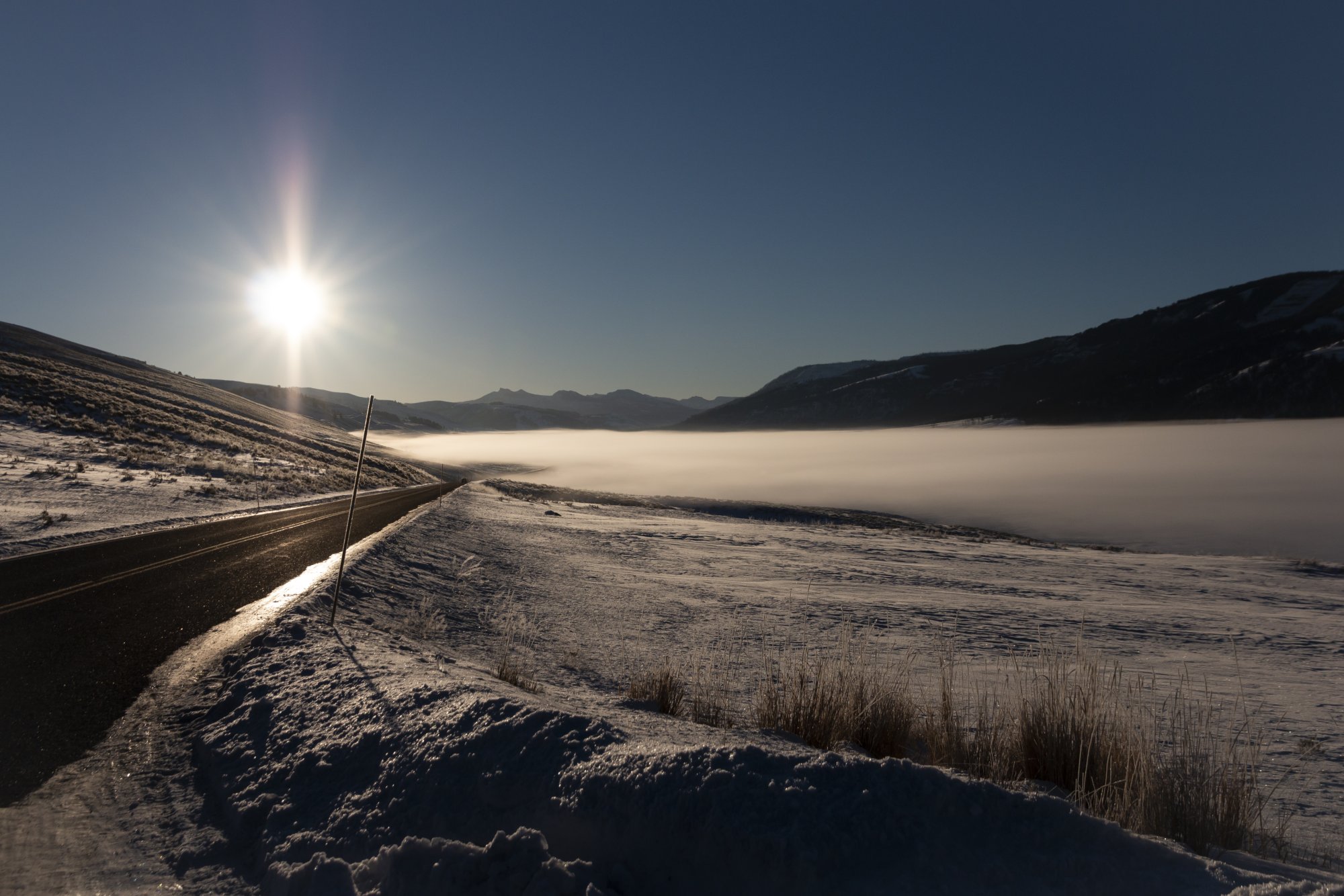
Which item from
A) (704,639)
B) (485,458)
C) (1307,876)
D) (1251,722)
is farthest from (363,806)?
(485,458)

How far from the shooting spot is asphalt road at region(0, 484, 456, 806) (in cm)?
504

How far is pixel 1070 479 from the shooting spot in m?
76.0

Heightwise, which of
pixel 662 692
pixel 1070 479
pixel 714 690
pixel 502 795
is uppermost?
pixel 1070 479

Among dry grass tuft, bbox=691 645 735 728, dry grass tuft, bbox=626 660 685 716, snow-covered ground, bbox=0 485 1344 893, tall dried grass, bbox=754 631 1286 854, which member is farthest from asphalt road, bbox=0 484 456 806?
tall dried grass, bbox=754 631 1286 854

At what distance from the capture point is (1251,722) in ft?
22.9

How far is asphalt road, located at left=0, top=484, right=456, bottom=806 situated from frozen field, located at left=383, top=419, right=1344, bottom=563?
4315 cm

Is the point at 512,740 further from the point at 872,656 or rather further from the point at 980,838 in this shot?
the point at 872,656

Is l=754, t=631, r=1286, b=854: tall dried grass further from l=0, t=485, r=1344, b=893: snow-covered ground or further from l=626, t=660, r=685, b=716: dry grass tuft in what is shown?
l=626, t=660, r=685, b=716: dry grass tuft

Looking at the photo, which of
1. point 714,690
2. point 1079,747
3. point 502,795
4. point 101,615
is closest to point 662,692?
point 714,690

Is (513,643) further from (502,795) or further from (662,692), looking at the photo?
(502,795)

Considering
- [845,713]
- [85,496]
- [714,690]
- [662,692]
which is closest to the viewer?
[845,713]

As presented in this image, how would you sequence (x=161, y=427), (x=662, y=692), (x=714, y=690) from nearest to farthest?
(x=662, y=692) → (x=714, y=690) → (x=161, y=427)

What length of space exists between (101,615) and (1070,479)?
3395 inches

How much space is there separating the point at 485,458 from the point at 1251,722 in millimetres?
114248
